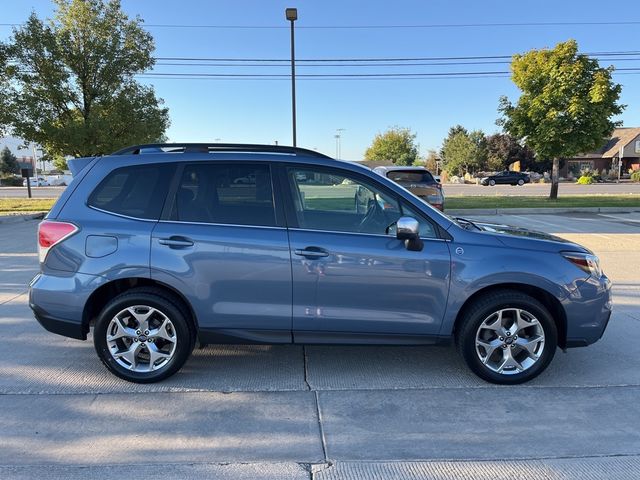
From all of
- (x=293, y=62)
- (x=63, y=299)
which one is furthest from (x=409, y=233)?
(x=293, y=62)

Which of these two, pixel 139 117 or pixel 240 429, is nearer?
pixel 240 429

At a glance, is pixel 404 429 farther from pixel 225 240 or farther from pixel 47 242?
pixel 47 242

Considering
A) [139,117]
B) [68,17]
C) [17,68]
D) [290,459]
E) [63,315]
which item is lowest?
[290,459]

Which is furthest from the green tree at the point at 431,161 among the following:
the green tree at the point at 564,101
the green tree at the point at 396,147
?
the green tree at the point at 564,101

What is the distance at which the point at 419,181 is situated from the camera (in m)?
12.1

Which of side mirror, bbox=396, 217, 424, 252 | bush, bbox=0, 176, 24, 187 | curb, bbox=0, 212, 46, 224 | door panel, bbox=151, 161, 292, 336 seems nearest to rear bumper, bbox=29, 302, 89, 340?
door panel, bbox=151, 161, 292, 336

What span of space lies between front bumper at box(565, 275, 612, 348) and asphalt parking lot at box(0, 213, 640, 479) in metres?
0.40

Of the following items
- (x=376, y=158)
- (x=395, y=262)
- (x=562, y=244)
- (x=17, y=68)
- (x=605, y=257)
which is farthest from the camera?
(x=376, y=158)

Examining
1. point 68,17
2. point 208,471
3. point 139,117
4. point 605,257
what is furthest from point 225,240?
point 68,17

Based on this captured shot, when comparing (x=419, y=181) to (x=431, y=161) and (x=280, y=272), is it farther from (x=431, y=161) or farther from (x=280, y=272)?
(x=431, y=161)

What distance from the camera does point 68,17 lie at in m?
17.7

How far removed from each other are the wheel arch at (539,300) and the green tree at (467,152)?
6289 cm

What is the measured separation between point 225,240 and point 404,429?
6.02 ft

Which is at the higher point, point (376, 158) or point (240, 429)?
point (376, 158)
